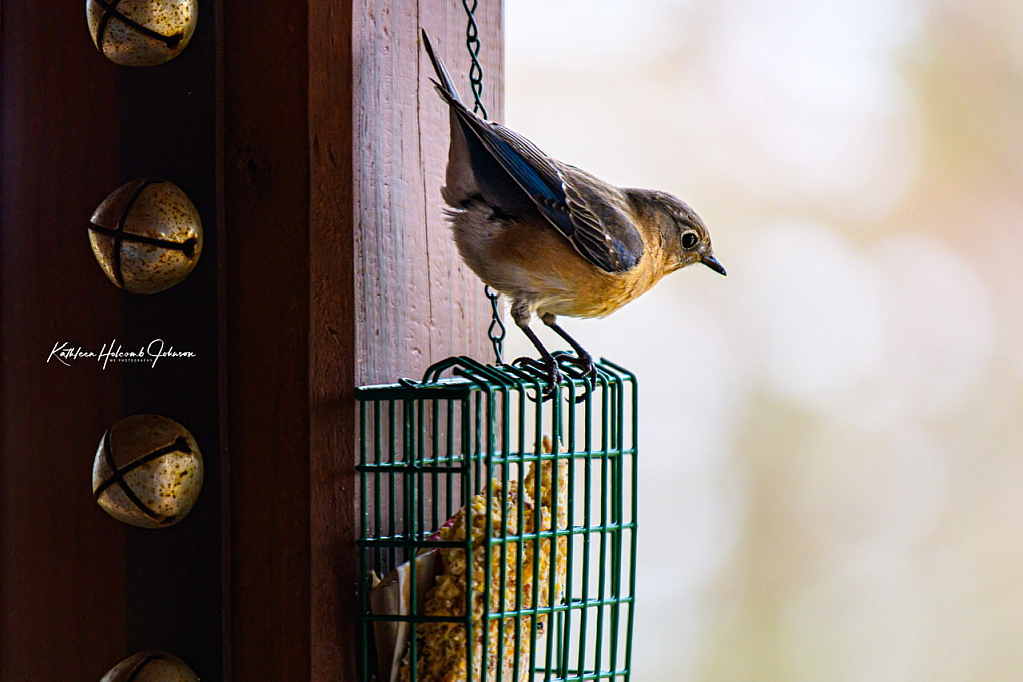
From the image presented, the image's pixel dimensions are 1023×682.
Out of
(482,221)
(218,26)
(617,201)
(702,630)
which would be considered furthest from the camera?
(702,630)

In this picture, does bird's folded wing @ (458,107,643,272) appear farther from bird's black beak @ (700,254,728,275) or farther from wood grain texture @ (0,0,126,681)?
wood grain texture @ (0,0,126,681)

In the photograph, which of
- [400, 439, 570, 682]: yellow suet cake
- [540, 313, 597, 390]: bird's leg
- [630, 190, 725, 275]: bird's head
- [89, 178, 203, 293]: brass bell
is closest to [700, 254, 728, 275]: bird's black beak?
[630, 190, 725, 275]: bird's head

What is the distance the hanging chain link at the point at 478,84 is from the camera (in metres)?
1.35

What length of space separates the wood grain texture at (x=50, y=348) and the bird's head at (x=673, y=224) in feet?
2.29

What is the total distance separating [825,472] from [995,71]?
3.26 feet

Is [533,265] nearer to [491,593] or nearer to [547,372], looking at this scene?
[547,372]

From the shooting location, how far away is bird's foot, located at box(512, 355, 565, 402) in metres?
1.21

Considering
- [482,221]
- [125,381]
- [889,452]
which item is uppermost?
[482,221]

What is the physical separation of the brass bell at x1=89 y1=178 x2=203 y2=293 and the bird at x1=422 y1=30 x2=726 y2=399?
32cm

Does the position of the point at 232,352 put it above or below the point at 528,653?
above

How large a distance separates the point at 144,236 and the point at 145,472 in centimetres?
24

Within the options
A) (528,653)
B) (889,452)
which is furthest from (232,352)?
(889,452)

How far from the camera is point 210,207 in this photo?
1156 millimetres

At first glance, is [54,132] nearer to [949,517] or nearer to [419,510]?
[419,510]
